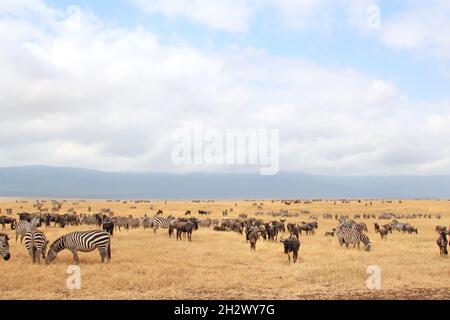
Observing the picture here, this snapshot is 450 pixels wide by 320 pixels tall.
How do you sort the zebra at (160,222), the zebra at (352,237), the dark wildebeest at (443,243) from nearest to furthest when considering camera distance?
1. the dark wildebeest at (443,243)
2. the zebra at (352,237)
3. the zebra at (160,222)

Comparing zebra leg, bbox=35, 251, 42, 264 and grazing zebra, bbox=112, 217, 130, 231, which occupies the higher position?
grazing zebra, bbox=112, 217, 130, 231

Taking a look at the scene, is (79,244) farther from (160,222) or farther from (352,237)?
(160,222)

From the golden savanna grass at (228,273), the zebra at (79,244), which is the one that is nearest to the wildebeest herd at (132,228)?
the zebra at (79,244)

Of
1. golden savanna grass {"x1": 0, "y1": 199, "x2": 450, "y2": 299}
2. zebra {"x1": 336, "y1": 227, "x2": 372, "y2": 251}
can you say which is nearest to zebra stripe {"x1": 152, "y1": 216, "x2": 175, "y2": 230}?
golden savanna grass {"x1": 0, "y1": 199, "x2": 450, "y2": 299}

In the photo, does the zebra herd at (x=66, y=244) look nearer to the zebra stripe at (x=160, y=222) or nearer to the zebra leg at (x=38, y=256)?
the zebra leg at (x=38, y=256)

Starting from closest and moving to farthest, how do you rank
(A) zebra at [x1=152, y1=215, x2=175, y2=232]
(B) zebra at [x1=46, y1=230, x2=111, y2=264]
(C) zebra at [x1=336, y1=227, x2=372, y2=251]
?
1. (B) zebra at [x1=46, y1=230, x2=111, y2=264]
2. (C) zebra at [x1=336, y1=227, x2=372, y2=251]
3. (A) zebra at [x1=152, y1=215, x2=175, y2=232]

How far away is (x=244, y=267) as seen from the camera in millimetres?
25000

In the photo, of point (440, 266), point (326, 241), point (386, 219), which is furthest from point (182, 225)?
point (386, 219)

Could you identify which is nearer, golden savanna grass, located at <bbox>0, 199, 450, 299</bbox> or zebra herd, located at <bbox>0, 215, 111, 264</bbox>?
golden savanna grass, located at <bbox>0, 199, 450, 299</bbox>

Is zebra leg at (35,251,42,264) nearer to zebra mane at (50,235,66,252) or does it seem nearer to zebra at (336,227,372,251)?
zebra mane at (50,235,66,252)

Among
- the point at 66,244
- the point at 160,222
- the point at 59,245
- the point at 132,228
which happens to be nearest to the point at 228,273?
the point at 66,244

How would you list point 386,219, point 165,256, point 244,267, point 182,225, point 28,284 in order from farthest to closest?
point 386,219
point 182,225
point 165,256
point 244,267
point 28,284
